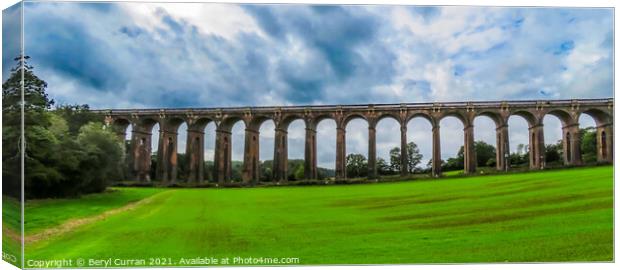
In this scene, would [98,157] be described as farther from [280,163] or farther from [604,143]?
[604,143]

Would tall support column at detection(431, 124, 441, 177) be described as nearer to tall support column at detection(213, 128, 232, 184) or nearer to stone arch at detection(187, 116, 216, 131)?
stone arch at detection(187, 116, 216, 131)

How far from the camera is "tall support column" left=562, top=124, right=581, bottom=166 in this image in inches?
655

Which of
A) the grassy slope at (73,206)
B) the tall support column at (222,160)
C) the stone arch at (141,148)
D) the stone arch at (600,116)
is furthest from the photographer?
the tall support column at (222,160)

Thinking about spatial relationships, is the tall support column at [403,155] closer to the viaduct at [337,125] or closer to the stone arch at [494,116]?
the viaduct at [337,125]

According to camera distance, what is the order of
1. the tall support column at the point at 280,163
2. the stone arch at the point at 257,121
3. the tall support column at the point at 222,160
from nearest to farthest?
the stone arch at the point at 257,121
the tall support column at the point at 280,163
the tall support column at the point at 222,160

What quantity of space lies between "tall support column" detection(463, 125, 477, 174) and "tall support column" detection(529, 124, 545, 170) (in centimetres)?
173

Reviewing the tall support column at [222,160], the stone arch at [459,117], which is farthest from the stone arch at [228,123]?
the stone arch at [459,117]

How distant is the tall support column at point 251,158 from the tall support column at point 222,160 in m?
0.57

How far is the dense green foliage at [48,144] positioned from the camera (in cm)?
1323

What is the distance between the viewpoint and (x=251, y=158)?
19.9 metres

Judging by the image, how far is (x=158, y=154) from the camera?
707 inches

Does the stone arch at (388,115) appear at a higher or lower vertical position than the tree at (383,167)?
higher

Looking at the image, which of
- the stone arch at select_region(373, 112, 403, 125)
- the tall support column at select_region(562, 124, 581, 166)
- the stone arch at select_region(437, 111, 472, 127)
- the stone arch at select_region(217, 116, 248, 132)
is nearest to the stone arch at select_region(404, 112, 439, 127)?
the stone arch at select_region(437, 111, 472, 127)

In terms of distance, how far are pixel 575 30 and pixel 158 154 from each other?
39.2 feet
